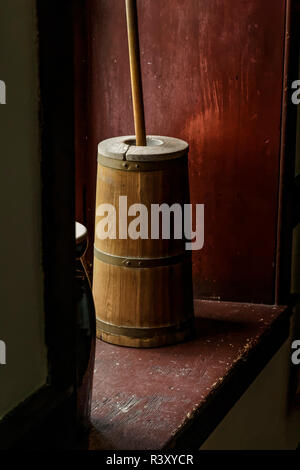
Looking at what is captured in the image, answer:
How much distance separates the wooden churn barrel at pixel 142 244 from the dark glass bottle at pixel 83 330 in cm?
43

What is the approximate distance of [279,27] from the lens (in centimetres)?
238

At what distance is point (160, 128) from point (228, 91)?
0.23 meters

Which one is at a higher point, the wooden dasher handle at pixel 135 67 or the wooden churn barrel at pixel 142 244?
the wooden dasher handle at pixel 135 67

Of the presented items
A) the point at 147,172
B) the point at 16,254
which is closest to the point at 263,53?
the point at 147,172

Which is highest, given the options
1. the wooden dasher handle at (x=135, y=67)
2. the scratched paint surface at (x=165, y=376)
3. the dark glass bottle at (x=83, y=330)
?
the wooden dasher handle at (x=135, y=67)

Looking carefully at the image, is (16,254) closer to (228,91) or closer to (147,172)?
(147,172)
